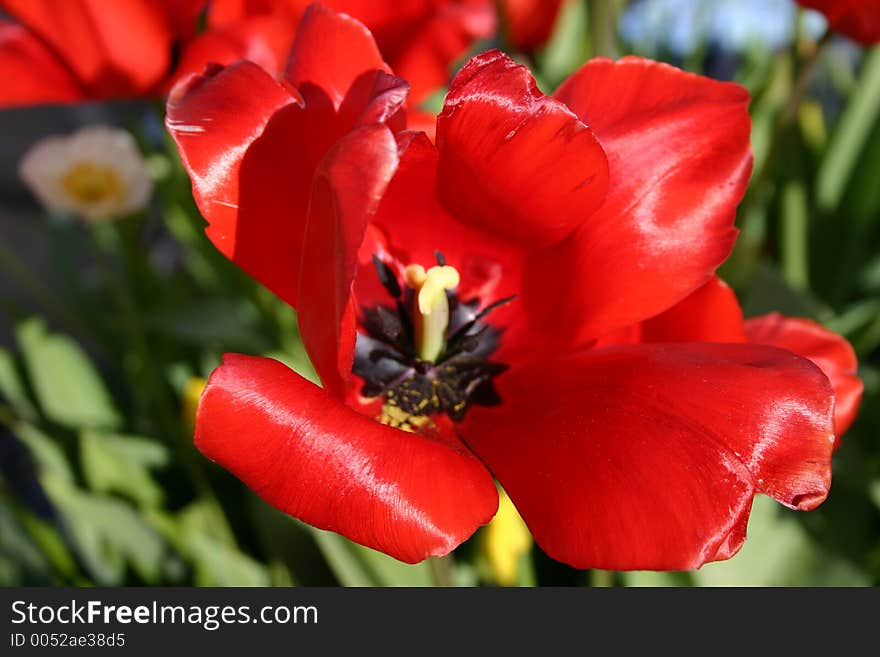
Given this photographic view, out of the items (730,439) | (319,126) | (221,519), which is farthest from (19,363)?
(730,439)

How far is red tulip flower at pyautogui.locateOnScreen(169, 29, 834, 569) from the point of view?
33 centimetres

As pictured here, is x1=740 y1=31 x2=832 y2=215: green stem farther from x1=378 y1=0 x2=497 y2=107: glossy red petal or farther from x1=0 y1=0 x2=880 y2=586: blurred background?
x1=378 y1=0 x2=497 y2=107: glossy red petal

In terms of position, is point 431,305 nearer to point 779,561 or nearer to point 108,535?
point 779,561

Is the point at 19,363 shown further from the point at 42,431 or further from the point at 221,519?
the point at 221,519

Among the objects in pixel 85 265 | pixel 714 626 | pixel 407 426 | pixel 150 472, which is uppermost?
pixel 407 426

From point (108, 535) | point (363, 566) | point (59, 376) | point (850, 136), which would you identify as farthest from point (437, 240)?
point (850, 136)

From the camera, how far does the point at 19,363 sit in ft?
3.70

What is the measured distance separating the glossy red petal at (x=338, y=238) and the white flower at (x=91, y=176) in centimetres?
63

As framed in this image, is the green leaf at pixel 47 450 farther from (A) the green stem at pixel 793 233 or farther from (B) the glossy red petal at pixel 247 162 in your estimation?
(A) the green stem at pixel 793 233

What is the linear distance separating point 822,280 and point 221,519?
84cm

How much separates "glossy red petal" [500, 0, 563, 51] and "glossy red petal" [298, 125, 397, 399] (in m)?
0.62

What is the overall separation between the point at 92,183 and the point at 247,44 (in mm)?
418

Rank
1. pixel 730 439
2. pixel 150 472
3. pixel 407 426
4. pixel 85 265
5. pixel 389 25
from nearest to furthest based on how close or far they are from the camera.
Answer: pixel 730 439
pixel 407 426
pixel 389 25
pixel 150 472
pixel 85 265

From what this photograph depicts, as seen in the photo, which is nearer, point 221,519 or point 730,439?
point 730,439
